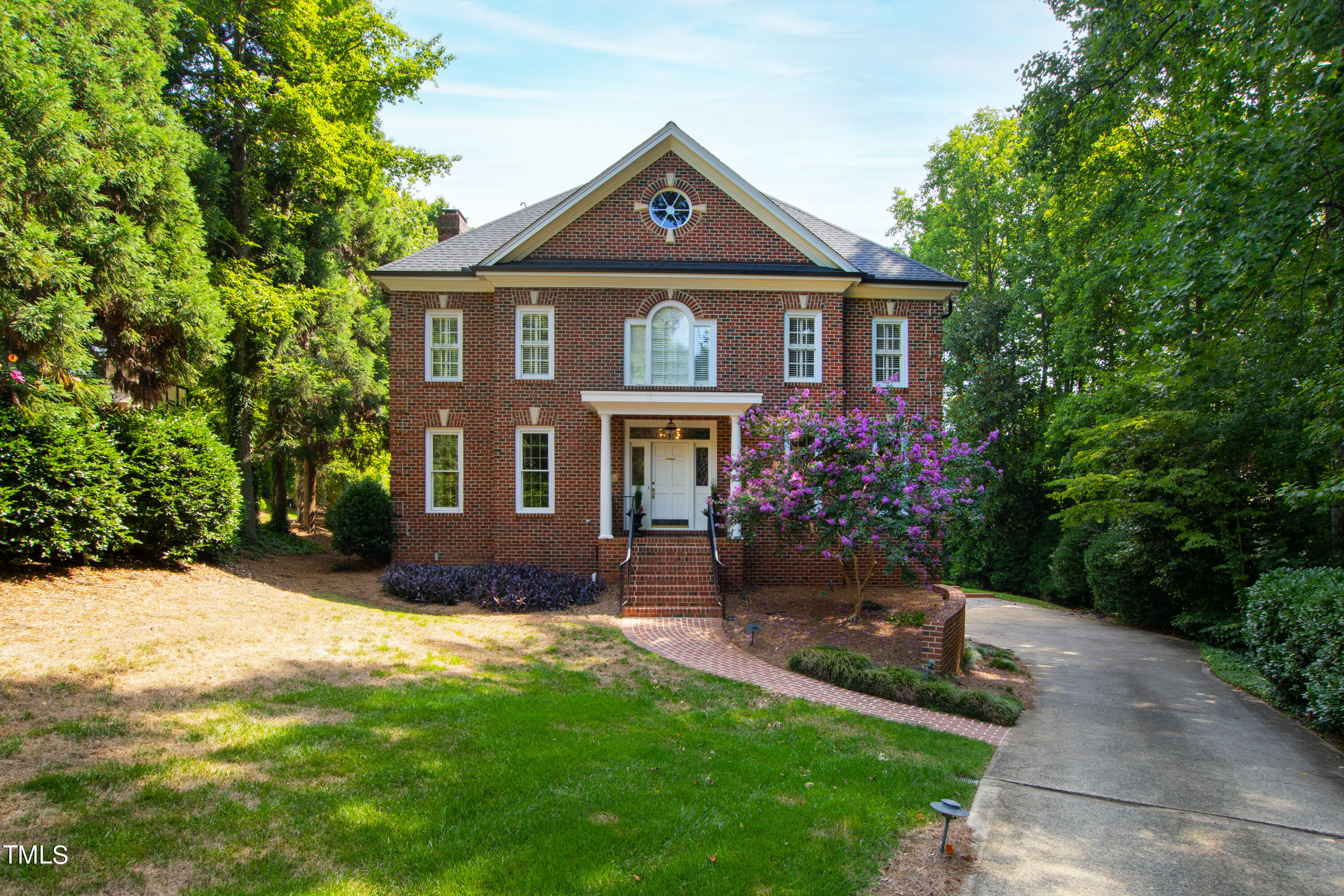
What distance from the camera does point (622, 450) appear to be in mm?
14781

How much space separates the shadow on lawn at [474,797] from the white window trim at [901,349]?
9779 mm

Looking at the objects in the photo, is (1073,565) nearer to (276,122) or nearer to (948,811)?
(948,811)

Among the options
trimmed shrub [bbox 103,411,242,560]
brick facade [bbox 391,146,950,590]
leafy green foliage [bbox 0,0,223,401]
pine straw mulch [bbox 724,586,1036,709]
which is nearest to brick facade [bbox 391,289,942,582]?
brick facade [bbox 391,146,950,590]

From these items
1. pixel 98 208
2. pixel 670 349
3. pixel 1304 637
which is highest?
pixel 98 208

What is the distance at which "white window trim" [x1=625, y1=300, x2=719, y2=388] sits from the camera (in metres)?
14.7

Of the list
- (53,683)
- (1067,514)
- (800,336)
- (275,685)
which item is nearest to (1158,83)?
(800,336)

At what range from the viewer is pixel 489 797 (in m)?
4.82

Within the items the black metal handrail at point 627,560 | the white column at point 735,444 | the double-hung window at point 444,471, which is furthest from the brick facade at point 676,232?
the black metal handrail at point 627,560

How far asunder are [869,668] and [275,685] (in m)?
6.58

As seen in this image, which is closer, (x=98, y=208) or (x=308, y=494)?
(x=98, y=208)

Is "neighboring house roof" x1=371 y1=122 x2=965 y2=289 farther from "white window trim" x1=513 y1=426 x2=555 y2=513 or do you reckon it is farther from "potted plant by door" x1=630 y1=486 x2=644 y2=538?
"potted plant by door" x1=630 y1=486 x2=644 y2=538

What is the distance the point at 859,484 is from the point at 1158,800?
18.9 ft

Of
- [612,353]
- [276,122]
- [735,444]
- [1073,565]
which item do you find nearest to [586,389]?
[612,353]

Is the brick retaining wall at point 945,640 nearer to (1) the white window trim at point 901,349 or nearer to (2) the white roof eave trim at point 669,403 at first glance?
(2) the white roof eave trim at point 669,403
